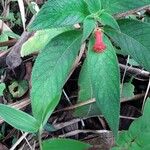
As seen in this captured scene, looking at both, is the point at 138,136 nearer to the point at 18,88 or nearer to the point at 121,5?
the point at 121,5

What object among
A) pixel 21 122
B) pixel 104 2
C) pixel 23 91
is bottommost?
pixel 23 91

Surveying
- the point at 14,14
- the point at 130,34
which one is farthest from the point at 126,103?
the point at 14,14

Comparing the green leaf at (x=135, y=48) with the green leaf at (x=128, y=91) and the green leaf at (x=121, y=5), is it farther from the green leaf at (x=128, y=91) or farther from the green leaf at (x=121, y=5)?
the green leaf at (x=128, y=91)

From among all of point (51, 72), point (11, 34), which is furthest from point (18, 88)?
point (51, 72)

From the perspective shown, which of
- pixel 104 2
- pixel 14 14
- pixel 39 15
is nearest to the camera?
pixel 39 15

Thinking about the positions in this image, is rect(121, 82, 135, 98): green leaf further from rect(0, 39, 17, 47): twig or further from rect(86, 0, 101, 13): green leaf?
rect(0, 39, 17, 47): twig

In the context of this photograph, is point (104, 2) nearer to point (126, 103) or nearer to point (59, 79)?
point (59, 79)

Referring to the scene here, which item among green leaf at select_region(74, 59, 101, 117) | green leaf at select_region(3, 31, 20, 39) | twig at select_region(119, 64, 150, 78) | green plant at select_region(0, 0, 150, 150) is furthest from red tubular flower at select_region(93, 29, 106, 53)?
green leaf at select_region(3, 31, 20, 39)

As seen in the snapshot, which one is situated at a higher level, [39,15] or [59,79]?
[39,15]

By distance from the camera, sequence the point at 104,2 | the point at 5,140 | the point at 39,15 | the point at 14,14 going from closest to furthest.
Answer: the point at 39,15
the point at 104,2
the point at 5,140
the point at 14,14
